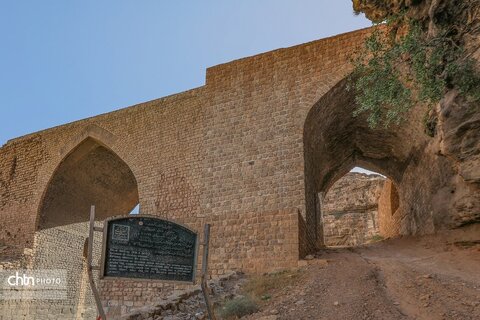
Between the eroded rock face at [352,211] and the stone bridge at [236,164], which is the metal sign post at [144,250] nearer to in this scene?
the stone bridge at [236,164]

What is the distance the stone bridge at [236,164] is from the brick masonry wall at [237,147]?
33 millimetres

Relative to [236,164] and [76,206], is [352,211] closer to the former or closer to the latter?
[236,164]

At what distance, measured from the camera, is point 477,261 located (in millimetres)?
8078

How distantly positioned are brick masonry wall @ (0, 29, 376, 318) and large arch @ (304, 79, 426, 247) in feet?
2.06

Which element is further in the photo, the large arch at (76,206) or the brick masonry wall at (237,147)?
the large arch at (76,206)

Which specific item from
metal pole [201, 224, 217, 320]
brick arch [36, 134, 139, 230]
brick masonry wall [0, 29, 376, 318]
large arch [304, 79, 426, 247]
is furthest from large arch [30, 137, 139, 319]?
metal pole [201, 224, 217, 320]

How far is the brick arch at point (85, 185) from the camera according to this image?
15236 mm

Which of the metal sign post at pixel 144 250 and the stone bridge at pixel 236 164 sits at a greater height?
the stone bridge at pixel 236 164

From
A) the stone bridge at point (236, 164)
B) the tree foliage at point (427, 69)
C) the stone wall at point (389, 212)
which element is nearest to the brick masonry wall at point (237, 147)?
the stone bridge at point (236, 164)

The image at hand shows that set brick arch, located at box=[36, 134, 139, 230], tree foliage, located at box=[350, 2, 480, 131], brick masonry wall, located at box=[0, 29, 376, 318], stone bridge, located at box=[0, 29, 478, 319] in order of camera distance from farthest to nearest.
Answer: brick arch, located at box=[36, 134, 139, 230]
stone bridge, located at box=[0, 29, 478, 319]
brick masonry wall, located at box=[0, 29, 376, 318]
tree foliage, located at box=[350, 2, 480, 131]

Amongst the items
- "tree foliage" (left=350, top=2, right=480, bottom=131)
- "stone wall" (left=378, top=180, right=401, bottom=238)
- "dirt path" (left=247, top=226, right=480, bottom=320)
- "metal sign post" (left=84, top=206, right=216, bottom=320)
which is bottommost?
"dirt path" (left=247, top=226, right=480, bottom=320)

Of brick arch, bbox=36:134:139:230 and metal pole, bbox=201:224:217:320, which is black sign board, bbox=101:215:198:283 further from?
brick arch, bbox=36:134:139:230

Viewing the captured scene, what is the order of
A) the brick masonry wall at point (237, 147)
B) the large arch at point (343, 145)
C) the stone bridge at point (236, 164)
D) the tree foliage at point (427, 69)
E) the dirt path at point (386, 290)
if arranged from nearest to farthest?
the dirt path at point (386, 290) → the tree foliage at point (427, 69) → the brick masonry wall at point (237, 147) → the stone bridge at point (236, 164) → the large arch at point (343, 145)

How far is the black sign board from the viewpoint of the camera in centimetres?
423
